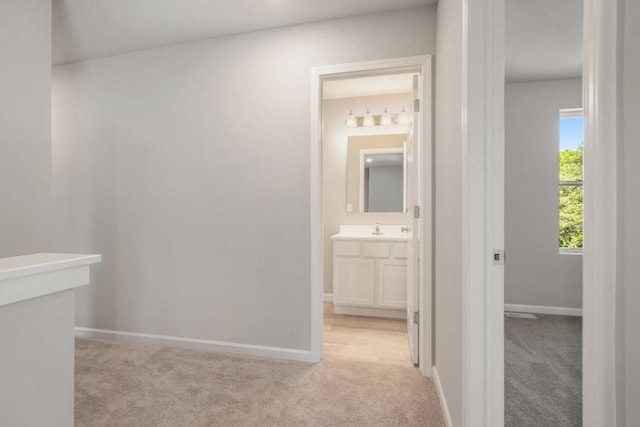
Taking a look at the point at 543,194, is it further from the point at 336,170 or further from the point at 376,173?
the point at 336,170

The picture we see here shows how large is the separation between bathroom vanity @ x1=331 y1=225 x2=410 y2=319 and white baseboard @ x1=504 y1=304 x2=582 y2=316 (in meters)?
1.38

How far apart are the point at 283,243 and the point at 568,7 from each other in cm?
273

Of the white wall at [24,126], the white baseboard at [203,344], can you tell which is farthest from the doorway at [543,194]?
the white wall at [24,126]

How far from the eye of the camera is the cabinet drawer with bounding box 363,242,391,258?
365 cm

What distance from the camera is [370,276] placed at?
3709 millimetres

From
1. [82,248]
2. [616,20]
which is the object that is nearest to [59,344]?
[616,20]

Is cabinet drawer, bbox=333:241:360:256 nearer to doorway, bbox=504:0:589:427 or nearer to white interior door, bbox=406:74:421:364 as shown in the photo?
white interior door, bbox=406:74:421:364

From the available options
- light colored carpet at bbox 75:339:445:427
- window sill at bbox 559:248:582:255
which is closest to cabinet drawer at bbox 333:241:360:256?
light colored carpet at bbox 75:339:445:427

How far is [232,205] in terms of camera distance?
9.24 ft

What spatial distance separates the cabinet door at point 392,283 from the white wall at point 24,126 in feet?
9.40

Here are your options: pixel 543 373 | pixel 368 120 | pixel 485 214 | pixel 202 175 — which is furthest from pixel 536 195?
pixel 202 175

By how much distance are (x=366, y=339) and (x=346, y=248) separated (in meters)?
1.01

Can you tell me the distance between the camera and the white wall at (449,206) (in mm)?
1573

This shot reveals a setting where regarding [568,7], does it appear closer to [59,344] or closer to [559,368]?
[559,368]
